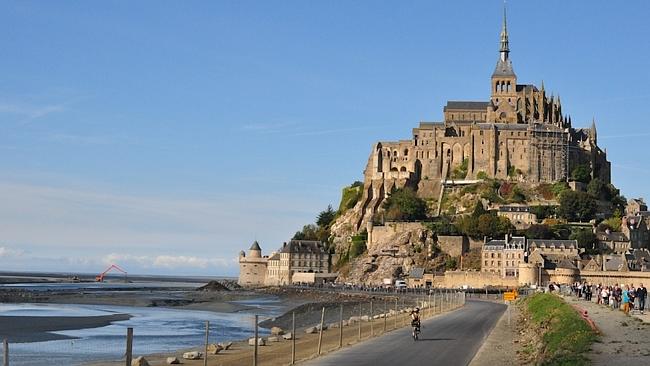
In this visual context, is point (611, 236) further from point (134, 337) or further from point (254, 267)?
point (134, 337)

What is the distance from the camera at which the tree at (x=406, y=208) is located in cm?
10194

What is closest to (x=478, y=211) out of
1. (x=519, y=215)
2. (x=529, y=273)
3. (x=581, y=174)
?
(x=519, y=215)

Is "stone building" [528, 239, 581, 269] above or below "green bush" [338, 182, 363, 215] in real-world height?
below

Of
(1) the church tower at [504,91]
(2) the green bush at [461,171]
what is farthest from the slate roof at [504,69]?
(2) the green bush at [461,171]

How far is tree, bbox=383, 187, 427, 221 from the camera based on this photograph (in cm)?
10194

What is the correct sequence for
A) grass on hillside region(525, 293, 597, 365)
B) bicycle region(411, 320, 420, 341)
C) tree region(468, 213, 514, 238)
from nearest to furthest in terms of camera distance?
grass on hillside region(525, 293, 597, 365)
bicycle region(411, 320, 420, 341)
tree region(468, 213, 514, 238)

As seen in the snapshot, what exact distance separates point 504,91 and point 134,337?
8629 cm

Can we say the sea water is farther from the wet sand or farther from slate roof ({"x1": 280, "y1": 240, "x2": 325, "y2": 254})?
slate roof ({"x1": 280, "y1": 240, "x2": 325, "y2": 254})

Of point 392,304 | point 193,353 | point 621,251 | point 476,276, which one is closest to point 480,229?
point 476,276

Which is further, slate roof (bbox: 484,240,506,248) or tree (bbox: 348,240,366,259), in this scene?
tree (bbox: 348,240,366,259)

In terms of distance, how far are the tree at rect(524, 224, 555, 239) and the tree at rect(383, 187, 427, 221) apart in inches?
530

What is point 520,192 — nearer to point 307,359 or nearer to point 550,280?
point 550,280

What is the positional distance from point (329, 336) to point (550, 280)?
56459 millimetres

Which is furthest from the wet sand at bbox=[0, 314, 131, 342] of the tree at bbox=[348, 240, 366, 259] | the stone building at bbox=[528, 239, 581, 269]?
the tree at bbox=[348, 240, 366, 259]
